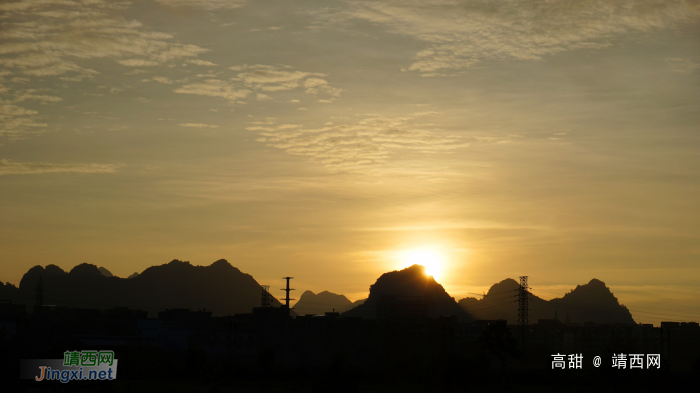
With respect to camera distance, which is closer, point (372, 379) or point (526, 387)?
point (526, 387)

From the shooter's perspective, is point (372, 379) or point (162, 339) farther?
point (162, 339)

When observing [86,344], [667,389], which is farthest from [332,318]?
[667,389]

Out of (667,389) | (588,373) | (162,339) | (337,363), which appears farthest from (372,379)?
(162,339)

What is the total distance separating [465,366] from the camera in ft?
321

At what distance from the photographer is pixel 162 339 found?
172 meters

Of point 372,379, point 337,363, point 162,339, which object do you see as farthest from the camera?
point 162,339

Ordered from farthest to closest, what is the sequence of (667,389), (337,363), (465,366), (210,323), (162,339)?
(210,323) < (162,339) < (337,363) < (667,389) < (465,366)

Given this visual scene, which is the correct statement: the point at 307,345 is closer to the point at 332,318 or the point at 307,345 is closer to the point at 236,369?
the point at 332,318

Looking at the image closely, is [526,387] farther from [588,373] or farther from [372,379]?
[372,379]

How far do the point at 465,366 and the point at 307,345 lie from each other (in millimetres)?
95139

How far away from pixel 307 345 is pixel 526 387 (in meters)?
85.6

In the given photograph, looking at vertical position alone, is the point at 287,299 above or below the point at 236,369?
above

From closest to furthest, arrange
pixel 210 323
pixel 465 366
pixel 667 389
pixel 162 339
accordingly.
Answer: pixel 465 366
pixel 667 389
pixel 162 339
pixel 210 323

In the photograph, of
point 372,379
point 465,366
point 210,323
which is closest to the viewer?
point 465,366
